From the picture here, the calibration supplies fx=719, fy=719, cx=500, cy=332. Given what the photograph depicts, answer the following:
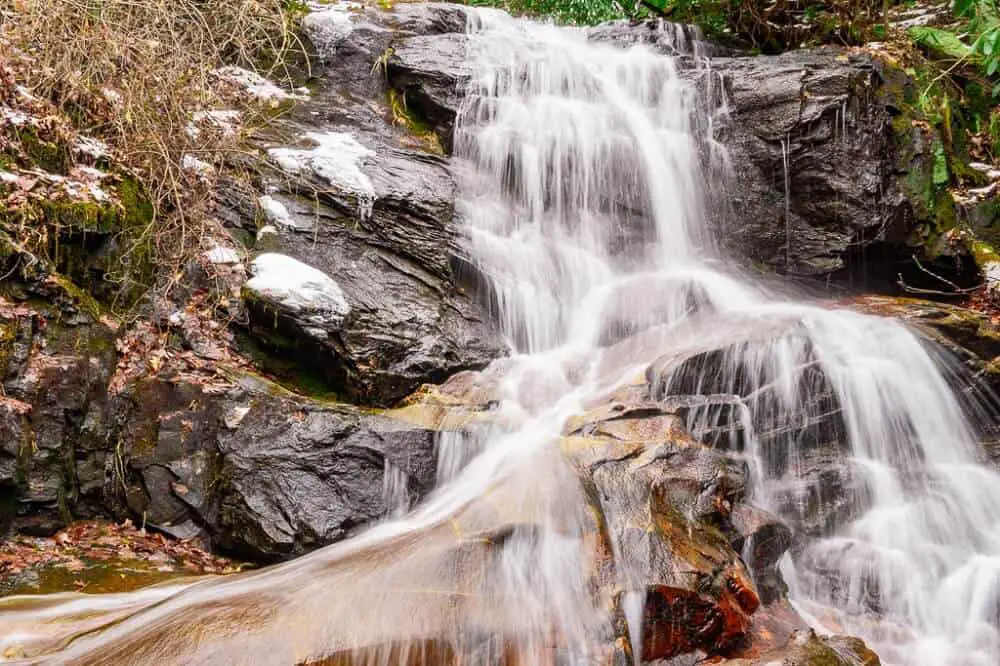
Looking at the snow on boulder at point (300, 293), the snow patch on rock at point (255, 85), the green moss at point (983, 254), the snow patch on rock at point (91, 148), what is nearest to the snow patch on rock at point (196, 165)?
the snow patch on rock at point (91, 148)

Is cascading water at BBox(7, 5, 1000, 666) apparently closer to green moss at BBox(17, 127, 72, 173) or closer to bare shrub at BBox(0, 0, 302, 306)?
bare shrub at BBox(0, 0, 302, 306)

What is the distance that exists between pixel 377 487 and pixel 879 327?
4.19 m

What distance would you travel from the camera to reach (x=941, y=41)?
8570 millimetres

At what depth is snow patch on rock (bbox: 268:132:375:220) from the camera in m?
6.21

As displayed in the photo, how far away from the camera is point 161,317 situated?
510 centimetres

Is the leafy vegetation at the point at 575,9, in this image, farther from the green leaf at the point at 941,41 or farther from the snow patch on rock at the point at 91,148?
the snow patch on rock at the point at 91,148

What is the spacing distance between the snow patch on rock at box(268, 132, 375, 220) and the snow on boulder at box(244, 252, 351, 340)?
91 centimetres

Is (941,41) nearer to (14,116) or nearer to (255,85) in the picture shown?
(255,85)

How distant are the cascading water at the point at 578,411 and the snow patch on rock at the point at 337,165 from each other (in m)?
0.99

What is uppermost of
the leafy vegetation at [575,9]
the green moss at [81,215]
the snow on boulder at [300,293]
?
the leafy vegetation at [575,9]

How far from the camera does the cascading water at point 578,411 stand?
3.17 meters

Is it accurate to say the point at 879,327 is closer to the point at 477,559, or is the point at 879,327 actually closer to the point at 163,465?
the point at 477,559

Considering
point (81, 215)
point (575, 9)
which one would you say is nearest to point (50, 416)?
point (81, 215)

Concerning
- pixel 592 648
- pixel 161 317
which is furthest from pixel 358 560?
pixel 161 317
